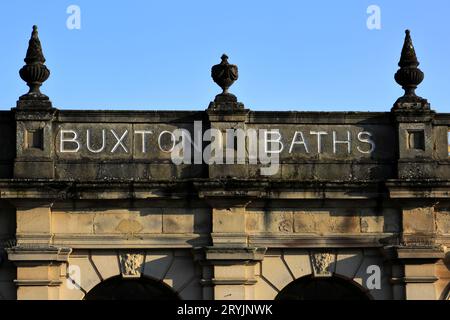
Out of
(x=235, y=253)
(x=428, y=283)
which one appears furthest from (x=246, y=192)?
(x=428, y=283)

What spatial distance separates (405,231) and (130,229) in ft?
19.0

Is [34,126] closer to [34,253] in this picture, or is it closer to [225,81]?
[34,253]

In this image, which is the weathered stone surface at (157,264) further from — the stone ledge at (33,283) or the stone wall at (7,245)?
the stone wall at (7,245)

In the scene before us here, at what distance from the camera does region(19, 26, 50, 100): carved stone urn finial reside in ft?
158

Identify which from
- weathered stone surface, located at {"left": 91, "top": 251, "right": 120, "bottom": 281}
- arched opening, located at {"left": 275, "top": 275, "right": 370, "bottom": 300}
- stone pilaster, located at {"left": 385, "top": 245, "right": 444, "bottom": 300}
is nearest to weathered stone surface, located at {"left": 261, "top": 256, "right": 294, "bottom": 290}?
arched opening, located at {"left": 275, "top": 275, "right": 370, "bottom": 300}

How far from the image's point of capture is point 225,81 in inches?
1909

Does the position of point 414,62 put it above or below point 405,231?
above

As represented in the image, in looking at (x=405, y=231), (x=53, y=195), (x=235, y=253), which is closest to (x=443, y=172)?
(x=405, y=231)

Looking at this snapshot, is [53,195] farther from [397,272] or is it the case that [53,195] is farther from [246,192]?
[397,272]

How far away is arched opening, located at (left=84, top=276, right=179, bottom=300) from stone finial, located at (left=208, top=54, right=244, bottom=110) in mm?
3968

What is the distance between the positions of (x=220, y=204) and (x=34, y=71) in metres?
4.84

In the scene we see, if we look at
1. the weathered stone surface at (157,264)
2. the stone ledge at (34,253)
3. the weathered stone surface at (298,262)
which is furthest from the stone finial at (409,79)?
the stone ledge at (34,253)

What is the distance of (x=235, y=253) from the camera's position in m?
47.6

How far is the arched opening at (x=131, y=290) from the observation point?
157 ft
